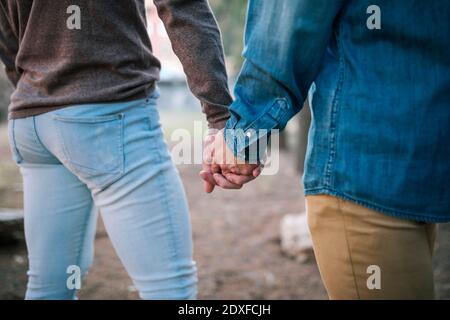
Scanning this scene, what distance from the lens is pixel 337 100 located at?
150cm

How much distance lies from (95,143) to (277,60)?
660mm

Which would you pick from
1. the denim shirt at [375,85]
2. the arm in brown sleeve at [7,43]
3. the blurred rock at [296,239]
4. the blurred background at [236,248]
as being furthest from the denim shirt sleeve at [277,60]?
the blurred rock at [296,239]

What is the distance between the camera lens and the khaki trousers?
1.49 metres

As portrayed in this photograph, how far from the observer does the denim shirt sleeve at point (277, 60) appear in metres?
1.43

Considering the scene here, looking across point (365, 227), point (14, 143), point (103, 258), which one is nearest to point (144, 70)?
point (14, 143)

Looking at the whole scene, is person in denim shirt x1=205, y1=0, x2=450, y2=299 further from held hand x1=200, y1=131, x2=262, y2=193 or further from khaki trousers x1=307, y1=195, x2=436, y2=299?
held hand x1=200, y1=131, x2=262, y2=193

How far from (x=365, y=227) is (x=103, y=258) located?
139 inches

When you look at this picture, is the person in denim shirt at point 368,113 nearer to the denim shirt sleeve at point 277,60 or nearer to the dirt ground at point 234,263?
the denim shirt sleeve at point 277,60

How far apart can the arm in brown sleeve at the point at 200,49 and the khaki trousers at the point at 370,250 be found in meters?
0.47

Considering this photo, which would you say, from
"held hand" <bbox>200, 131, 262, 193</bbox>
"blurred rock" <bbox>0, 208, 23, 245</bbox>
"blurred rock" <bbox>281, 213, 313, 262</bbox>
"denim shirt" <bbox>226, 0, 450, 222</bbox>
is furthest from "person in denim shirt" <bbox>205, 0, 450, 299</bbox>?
"blurred rock" <bbox>0, 208, 23, 245</bbox>

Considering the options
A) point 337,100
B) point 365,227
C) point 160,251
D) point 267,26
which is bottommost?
point 160,251

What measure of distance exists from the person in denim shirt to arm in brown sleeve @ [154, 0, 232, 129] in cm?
28

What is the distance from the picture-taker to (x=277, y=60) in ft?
4.82

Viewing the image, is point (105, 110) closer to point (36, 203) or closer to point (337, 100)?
point (36, 203)
